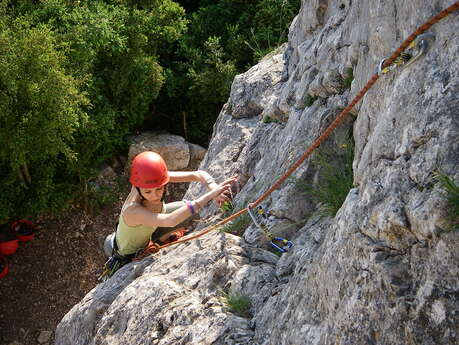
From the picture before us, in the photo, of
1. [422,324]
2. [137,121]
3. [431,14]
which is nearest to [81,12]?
[137,121]

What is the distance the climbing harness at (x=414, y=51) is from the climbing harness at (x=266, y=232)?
1.73 meters

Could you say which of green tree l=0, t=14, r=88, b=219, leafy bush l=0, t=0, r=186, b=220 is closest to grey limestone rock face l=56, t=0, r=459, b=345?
green tree l=0, t=14, r=88, b=219

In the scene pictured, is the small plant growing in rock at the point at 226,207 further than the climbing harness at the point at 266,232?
Yes

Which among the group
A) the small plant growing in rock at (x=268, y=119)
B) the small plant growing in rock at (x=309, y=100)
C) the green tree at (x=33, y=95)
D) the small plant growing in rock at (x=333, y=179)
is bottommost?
the green tree at (x=33, y=95)

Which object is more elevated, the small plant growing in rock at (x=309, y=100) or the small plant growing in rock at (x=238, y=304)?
the small plant growing in rock at (x=309, y=100)

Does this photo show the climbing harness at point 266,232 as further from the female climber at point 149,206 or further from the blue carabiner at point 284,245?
the female climber at point 149,206

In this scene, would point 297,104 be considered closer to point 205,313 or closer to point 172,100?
point 205,313

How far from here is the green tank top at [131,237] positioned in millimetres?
6023

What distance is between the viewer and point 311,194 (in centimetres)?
488

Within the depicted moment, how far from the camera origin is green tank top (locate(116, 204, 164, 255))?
19.8ft

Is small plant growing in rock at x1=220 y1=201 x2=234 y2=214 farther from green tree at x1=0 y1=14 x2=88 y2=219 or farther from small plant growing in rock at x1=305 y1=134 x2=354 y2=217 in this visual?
green tree at x1=0 y1=14 x2=88 y2=219

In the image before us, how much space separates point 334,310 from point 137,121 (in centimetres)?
1055

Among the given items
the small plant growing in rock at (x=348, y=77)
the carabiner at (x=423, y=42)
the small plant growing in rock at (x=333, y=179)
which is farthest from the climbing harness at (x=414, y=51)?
the small plant growing in rock at (x=348, y=77)

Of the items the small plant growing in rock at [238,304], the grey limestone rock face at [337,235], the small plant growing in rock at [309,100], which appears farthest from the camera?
the small plant growing in rock at [309,100]
